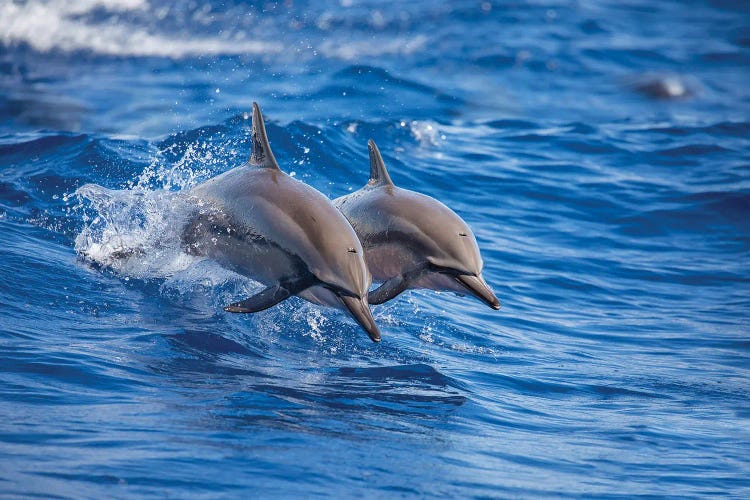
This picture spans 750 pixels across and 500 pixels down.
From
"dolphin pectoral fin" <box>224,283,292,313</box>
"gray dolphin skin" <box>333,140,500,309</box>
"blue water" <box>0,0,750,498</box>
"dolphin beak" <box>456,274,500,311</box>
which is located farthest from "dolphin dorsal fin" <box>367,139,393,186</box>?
"dolphin pectoral fin" <box>224,283,292,313</box>

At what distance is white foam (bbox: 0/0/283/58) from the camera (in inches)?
1077

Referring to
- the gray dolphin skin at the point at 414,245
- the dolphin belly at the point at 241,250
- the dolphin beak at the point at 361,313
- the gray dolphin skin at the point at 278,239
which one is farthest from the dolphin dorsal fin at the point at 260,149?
the dolphin beak at the point at 361,313

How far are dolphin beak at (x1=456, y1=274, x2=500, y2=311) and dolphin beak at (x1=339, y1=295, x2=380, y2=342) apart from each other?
3.28ft

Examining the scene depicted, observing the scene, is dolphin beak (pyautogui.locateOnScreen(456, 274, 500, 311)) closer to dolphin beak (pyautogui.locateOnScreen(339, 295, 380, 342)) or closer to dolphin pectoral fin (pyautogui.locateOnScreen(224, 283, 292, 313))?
dolphin beak (pyautogui.locateOnScreen(339, 295, 380, 342))

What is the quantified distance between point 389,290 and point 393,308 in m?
2.18

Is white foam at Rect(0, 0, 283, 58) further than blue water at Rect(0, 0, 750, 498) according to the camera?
Yes

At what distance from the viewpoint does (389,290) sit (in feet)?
22.5

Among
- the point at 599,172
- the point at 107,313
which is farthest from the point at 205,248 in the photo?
the point at 599,172

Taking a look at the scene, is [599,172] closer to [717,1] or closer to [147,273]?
[147,273]

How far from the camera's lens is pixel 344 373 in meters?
6.92

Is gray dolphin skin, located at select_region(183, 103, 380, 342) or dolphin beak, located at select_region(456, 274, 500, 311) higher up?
gray dolphin skin, located at select_region(183, 103, 380, 342)

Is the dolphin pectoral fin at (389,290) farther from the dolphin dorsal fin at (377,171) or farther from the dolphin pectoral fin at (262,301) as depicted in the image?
the dolphin dorsal fin at (377,171)

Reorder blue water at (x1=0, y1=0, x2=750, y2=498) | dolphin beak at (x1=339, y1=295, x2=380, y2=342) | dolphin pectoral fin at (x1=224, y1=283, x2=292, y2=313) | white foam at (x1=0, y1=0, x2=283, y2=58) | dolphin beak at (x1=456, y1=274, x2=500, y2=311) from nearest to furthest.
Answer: blue water at (x1=0, y1=0, x2=750, y2=498), dolphin beak at (x1=339, y1=295, x2=380, y2=342), dolphin pectoral fin at (x1=224, y1=283, x2=292, y2=313), dolphin beak at (x1=456, y1=274, x2=500, y2=311), white foam at (x1=0, y1=0, x2=283, y2=58)

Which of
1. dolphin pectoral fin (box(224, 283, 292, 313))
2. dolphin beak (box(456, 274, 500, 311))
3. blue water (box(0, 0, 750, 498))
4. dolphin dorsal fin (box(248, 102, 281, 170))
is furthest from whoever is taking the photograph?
dolphin dorsal fin (box(248, 102, 281, 170))
